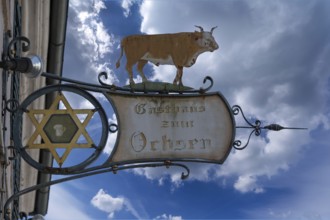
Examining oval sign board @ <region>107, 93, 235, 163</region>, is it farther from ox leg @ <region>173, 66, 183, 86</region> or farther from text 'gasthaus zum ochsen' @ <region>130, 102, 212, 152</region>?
ox leg @ <region>173, 66, 183, 86</region>

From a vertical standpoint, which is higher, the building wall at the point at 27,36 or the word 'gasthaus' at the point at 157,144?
the building wall at the point at 27,36

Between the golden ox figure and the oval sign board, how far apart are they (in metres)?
0.27

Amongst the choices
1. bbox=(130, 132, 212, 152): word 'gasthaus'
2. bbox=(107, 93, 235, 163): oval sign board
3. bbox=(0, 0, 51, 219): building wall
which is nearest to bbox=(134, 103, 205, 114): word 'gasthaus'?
bbox=(107, 93, 235, 163): oval sign board

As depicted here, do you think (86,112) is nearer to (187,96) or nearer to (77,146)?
(77,146)

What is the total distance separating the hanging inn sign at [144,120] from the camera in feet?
17.7

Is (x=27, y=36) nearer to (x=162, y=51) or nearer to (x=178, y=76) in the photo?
(x=162, y=51)

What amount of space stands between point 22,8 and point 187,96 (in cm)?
288

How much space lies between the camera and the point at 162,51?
5.96m

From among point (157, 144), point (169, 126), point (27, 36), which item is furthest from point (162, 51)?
point (27, 36)

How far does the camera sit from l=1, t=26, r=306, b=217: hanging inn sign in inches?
212

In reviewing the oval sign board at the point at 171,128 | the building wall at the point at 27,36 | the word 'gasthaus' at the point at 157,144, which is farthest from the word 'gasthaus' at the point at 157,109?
the building wall at the point at 27,36

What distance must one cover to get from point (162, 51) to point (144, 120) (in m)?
0.79

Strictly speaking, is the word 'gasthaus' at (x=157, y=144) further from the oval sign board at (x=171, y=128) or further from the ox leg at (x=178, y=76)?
the ox leg at (x=178, y=76)

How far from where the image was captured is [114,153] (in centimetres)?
555
